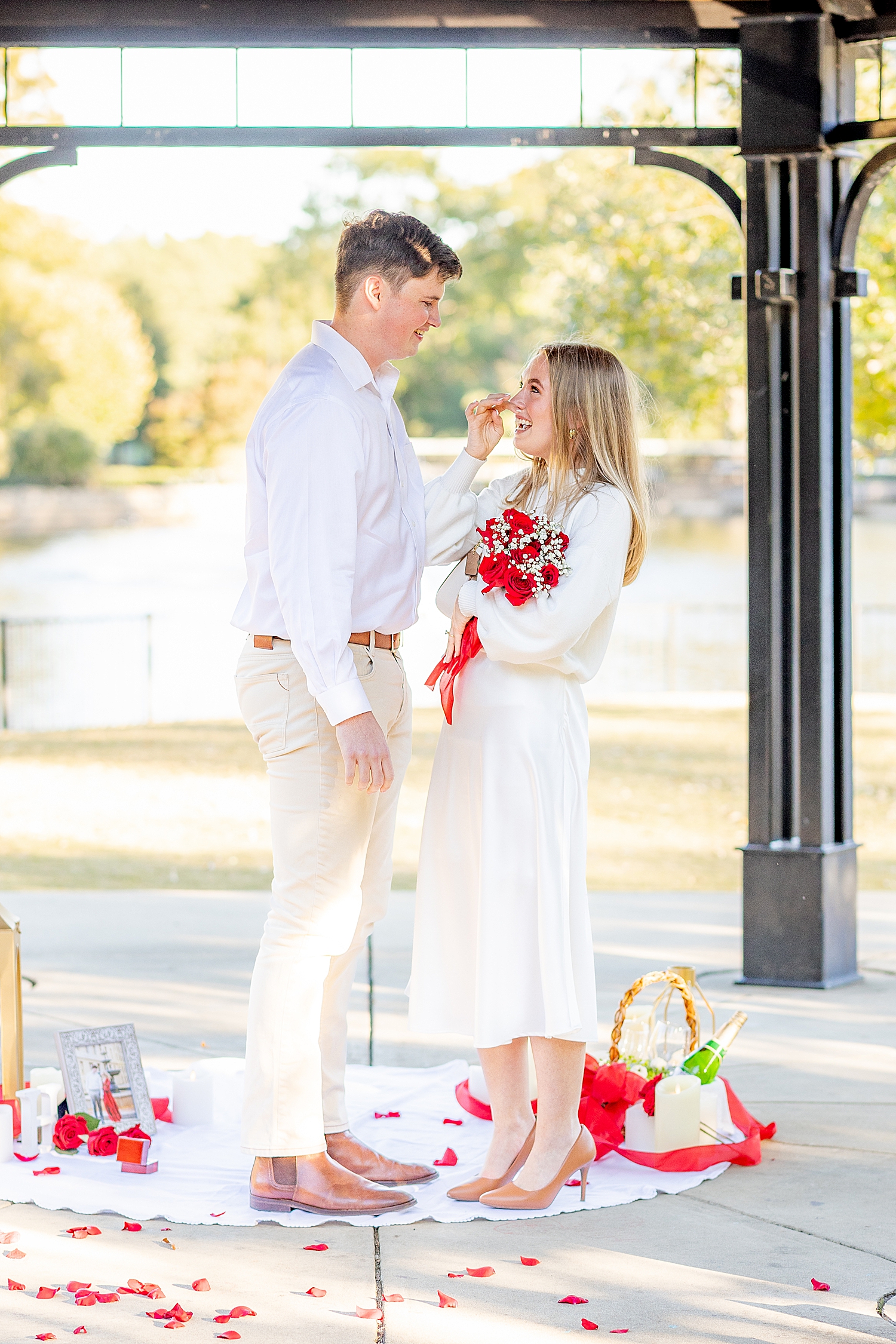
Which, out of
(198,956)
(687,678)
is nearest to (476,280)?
(687,678)

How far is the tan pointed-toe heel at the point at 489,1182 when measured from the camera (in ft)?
12.4

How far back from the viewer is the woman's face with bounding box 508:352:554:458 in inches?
150

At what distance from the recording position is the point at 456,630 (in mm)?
3871

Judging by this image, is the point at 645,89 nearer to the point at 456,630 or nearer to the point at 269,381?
the point at 456,630

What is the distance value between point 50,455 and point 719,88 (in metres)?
40.7

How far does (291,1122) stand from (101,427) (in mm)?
51714

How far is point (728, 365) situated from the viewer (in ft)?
61.6

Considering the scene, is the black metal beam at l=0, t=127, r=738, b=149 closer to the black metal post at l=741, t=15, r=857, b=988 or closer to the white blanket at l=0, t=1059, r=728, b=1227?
the black metal post at l=741, t=15, r=857, b=988

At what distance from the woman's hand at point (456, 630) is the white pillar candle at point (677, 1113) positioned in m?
1.20

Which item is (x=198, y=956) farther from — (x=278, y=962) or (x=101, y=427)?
(x=101, y=427)

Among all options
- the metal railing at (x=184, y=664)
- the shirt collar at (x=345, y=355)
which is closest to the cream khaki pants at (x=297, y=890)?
the shirt collar at (x=345, y=355)

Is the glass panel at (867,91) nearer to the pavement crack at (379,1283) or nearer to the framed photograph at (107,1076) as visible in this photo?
the framed photograph at (107,1076)

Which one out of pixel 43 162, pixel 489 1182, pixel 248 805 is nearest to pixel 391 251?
pixel 489 1182

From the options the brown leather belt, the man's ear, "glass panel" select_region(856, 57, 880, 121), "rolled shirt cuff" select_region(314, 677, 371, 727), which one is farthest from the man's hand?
"glass panel" select_region(856, 57, 880, 121)
